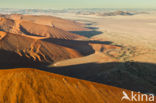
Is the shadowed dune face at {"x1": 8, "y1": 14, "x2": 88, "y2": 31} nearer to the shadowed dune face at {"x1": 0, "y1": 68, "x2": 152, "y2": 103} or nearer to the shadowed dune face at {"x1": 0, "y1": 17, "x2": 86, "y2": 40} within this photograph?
the shadowed dune face at {"x1": 0, "y1": 17, "x2": 86, "y2": 40}

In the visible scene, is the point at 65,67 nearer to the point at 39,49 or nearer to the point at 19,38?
the point at 39,49

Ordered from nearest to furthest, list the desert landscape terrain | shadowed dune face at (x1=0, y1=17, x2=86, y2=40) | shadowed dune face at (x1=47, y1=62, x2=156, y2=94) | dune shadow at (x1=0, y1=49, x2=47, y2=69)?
the desert landscape terrain < shadowed dune face at (x1=47, y1=62, x2=156, y2=94) < dune shadow at (x1=0, y1=49, x2=47, y2=69) < shadowed dune face at (x1=0, y1=17, x2=86, y2=40)

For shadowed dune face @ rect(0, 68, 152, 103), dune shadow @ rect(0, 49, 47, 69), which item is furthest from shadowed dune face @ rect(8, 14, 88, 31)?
shadowed dune face @ rect(0, 68, 152, 103)

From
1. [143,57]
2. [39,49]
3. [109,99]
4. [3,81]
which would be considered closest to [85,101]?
[109,99]

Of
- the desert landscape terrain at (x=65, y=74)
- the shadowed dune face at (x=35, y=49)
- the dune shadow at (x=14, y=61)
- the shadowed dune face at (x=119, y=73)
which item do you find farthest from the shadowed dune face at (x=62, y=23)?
the shadowed dune face at (x=119, y=73)

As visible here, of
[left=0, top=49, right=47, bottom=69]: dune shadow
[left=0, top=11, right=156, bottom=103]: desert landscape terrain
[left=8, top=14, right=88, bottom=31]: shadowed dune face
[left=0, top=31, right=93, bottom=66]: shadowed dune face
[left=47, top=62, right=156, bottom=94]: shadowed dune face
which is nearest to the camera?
[left=0, top=11, right=156, bottom=103]: desert landscape terrain

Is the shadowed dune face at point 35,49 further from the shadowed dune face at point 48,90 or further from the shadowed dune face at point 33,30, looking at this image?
the shadowed dune face at point 33,30

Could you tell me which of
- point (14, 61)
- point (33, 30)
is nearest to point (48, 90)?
point (14, 61)

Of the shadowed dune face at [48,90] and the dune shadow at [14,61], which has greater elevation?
the shadowed dune face at [48,90]
